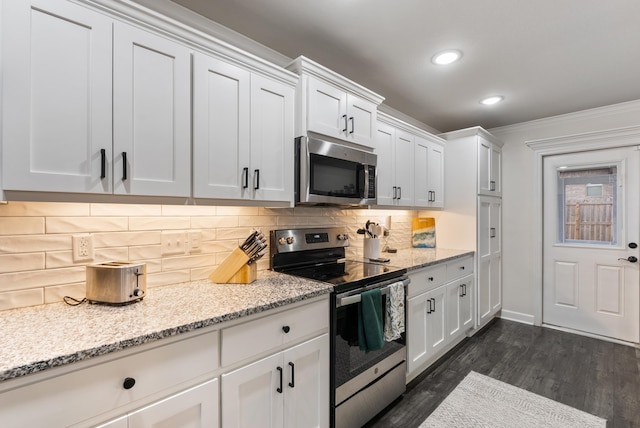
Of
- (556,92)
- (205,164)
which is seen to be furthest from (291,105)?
(556,92)

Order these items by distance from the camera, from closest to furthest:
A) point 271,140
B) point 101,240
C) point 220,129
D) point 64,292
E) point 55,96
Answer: point 55,96
point 64,292
point 101,240
point 220,129
point 271,140

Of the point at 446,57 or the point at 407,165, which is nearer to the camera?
the point at 446,57

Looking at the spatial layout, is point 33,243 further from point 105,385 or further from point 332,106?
point 332,106

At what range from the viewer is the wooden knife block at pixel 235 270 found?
1722 millimetres

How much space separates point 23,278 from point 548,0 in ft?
9.50

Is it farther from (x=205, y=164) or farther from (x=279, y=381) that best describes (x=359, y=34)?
(x=279, y=381)

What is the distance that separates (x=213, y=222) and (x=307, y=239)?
2.38ft

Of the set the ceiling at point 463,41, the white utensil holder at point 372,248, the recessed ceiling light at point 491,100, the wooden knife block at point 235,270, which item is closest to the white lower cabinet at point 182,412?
the wooden knife block at point 235,270

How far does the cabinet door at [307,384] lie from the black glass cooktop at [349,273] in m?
0.33

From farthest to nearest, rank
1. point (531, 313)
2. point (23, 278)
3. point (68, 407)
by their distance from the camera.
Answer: point (531, 313) → point (23, 278) → point (68, 407)

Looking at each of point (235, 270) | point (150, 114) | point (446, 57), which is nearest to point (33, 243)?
point (150, 114)

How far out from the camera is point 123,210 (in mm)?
1549

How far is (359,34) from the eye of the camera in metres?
1.98

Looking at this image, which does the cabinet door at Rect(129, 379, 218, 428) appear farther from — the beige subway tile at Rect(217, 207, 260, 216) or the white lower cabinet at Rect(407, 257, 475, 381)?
the white lower cabinet at Rect(407, 257, 475, 381)
